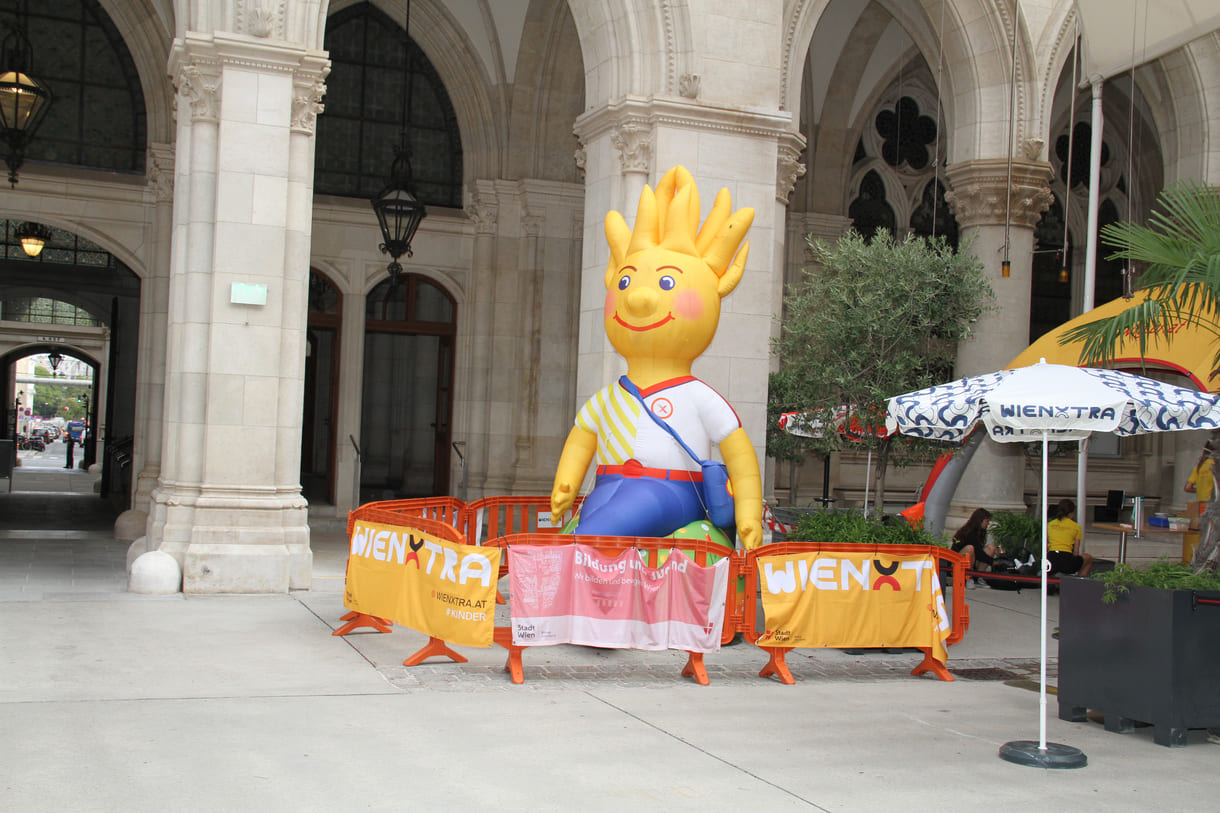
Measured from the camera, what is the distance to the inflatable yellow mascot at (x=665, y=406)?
9508 millimetres

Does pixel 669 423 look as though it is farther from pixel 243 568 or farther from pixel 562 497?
pixel 243 568

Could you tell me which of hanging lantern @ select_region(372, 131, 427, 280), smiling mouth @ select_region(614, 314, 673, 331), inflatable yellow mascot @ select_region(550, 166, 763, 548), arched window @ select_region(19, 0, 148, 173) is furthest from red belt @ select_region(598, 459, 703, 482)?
arched window @ select_region(19, 0, 148, 173)

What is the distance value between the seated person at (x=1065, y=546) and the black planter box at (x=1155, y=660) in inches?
239

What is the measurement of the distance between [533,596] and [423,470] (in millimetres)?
15540

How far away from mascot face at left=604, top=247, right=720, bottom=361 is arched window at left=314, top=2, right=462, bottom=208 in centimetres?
921

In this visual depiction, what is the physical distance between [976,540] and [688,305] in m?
5.80

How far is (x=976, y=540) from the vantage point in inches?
538

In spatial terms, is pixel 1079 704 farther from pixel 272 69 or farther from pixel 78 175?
pixel 78 175

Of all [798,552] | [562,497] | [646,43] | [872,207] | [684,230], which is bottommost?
[798,552]

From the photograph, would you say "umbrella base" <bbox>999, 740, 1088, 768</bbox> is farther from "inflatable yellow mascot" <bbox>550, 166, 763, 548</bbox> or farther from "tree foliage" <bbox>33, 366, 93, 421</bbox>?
"tree foliage" <bbox>33, 366, 93, 421</bbox>

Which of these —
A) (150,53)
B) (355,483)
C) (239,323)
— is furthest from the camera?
(355,483)

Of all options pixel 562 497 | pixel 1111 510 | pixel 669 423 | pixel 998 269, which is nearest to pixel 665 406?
pixel 669 423

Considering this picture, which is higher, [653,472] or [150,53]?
[150,53]

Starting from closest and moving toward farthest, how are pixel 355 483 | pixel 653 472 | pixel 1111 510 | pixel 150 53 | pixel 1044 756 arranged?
pixel 1044 756 < pixel 653 472 < pixel 150 53 < pixel 355 483 < pixel 1111 510
